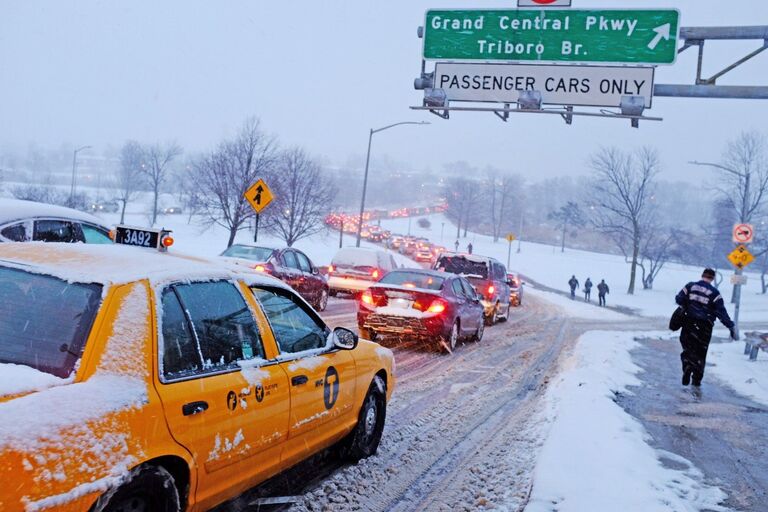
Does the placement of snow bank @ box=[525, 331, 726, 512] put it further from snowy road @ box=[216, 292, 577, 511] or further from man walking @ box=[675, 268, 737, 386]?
man walking @ box=[675, 268, 737, 386]

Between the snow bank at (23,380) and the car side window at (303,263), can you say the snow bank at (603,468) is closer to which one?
the snow bank at (23,380)

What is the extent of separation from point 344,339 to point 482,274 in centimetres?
1504

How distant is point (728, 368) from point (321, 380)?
1174 cm

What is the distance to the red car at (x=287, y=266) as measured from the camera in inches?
595

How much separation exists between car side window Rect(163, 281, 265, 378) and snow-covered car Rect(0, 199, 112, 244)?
5.63 metres

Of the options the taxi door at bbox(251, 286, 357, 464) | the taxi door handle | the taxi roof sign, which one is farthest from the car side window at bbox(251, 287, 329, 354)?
the taxi door handle

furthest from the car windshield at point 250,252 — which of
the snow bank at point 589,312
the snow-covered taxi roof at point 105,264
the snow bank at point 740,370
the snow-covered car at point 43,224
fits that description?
the snow bank at point 589,312

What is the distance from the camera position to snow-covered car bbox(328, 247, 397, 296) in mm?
22016

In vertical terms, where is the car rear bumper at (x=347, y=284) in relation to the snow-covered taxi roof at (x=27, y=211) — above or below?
below

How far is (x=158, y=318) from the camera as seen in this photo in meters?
3.37

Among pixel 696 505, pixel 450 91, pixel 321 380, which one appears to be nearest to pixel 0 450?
pixel 321 380

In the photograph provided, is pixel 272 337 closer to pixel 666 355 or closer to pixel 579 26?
pixel 579 26

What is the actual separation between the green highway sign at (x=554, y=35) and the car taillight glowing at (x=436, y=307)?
15.6ft

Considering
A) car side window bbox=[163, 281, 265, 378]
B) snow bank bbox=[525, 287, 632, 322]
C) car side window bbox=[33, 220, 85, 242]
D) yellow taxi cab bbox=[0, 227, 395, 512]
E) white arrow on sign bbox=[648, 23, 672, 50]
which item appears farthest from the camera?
snow bank bbox=[525, 287, 632, 322]
